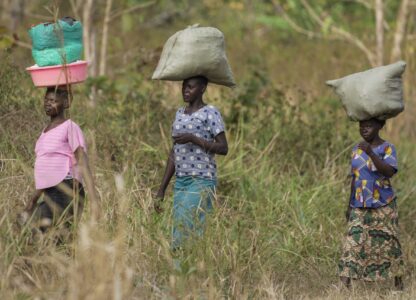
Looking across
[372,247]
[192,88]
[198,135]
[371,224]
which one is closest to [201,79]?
[192,88]

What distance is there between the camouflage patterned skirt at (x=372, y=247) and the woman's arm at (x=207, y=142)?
3.57ft

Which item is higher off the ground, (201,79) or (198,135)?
(201,79)

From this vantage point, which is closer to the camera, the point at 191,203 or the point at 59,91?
the point at 59,91

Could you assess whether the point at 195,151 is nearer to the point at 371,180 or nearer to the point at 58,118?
the point at 58,118

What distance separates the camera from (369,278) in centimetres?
623

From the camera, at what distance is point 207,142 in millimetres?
5844

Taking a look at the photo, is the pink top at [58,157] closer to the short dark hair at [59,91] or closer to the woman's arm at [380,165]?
the short dark hair at [59,91]

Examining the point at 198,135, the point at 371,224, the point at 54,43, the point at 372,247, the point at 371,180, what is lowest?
the point at 372,247

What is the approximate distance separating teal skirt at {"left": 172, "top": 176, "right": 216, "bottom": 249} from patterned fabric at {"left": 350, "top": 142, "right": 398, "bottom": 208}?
0.99 meters

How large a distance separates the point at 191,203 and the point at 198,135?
1.42 feet

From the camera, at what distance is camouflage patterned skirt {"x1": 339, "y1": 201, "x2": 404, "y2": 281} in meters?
6.23

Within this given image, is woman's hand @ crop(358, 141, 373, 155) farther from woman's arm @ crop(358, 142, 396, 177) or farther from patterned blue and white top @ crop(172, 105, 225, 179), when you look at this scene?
patterned blue and white top @ crop(172, 105, 225, 179)

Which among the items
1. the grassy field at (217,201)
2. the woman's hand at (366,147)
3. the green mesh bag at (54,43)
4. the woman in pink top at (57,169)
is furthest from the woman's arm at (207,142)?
the woman's hand at (366,147)

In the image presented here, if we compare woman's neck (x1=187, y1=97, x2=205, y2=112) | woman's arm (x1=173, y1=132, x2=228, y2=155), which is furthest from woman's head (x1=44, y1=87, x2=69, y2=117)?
woman's neck (x1=187, y1=97, x2=205, y2=112)
